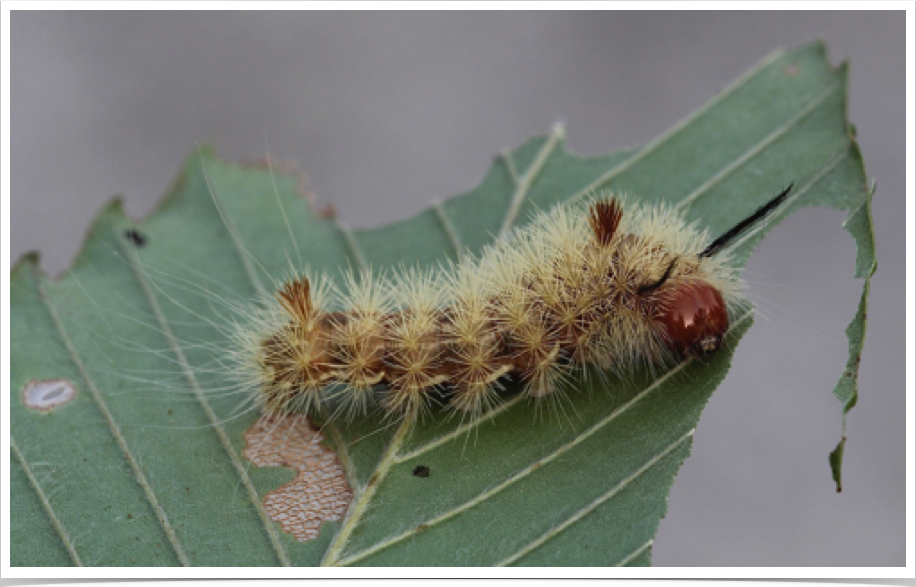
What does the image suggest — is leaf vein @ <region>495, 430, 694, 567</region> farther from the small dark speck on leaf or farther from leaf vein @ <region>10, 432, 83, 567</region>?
the small dark speck on leaf

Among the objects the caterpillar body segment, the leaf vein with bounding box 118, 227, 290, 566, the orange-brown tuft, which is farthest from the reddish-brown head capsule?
the leaf vein with bounding box 118, 227, 290, 566

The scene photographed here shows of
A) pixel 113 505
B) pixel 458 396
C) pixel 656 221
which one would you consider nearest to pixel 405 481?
pixel 458 396

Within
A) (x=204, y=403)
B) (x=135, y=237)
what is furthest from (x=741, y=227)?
(x=135, y=237)

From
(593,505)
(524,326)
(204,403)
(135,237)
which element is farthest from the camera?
(135,237)

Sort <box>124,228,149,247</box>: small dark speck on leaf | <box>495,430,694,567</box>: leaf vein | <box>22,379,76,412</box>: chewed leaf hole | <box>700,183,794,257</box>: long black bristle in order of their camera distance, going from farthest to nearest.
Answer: <box>124,228,149,247</box>: small dark speck on leaf
<box>22,379,76,412</box>: chewed leaf hole
<box>700,183,794,257</box>: long black bristle
<box>495,430,694,567</box>: leaf vein

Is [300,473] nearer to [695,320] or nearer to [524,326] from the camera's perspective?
[524,326]

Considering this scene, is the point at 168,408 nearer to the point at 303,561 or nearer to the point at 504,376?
the point at 303,561
